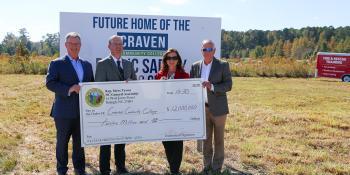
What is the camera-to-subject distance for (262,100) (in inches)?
649

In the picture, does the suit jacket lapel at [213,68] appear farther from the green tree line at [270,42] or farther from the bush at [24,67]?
the green tree line at [270,42]

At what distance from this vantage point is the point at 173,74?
570 centimetres

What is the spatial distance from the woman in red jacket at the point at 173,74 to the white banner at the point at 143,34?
1.41m

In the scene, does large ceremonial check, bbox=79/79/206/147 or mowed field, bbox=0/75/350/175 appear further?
mowed field, bbox=0/75/350/175

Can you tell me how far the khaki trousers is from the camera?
19.1 ft

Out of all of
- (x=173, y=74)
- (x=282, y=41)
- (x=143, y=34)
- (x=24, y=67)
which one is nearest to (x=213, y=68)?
(x=173, y=74)

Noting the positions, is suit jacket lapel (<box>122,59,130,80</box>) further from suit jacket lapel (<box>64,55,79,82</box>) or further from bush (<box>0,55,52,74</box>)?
bush (<box>0,55,52,74</box>)

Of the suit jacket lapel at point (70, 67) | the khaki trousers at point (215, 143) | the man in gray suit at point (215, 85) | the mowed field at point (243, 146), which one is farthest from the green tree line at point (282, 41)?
the suit jacket lapel at point (70, 67)

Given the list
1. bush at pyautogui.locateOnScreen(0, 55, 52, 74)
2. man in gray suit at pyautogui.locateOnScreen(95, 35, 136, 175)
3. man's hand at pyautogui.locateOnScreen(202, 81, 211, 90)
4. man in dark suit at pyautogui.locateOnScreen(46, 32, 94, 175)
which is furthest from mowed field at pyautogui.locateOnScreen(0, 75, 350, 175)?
bush at pyautogui.locateOnScreen(0, 55, 52, 74)

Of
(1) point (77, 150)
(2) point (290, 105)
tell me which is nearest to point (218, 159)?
(1) point (77, 150)

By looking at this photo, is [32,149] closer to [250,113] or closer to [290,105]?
[250,113]

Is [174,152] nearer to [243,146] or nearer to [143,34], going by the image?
[143,34]

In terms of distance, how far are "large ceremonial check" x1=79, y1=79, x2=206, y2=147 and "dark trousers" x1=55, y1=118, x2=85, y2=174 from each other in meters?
0.17

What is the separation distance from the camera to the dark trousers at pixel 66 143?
5.55m
